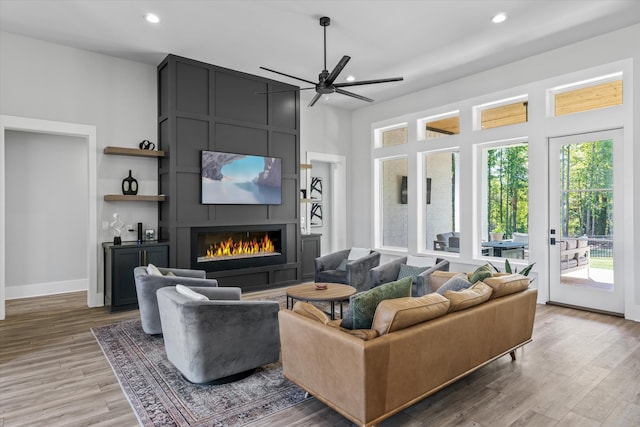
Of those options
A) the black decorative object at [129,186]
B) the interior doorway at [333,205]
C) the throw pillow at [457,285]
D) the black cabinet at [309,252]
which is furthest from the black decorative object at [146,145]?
the throw pillow at [457,285]

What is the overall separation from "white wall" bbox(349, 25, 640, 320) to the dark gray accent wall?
1747mm

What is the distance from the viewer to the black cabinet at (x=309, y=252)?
6.90 metres

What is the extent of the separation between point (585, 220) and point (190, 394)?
5011mm

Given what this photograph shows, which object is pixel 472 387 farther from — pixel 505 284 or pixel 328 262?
pixel 328 262

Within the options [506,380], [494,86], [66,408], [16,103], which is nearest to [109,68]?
[16,103]

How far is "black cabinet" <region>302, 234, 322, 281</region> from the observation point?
22.6 feet

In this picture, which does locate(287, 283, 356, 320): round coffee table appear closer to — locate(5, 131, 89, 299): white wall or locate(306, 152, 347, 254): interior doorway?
locate(306, 152, 347, 254): interior doorway

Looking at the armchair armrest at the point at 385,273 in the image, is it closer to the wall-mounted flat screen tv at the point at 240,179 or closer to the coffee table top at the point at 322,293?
the coffee table top at the point at 322,293

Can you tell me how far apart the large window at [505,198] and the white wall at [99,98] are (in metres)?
5.15

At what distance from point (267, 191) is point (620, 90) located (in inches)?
194

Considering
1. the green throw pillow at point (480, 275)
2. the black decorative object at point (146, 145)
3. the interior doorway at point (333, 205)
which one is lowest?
the green throw pillow at point (480, 275)

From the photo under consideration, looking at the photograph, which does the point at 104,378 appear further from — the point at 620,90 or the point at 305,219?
the point at 620,90

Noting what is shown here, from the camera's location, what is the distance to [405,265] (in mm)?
4945

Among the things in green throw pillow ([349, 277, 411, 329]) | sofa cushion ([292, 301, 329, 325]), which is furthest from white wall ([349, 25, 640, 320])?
sofa cushion ([292, 301, 329, 325])
